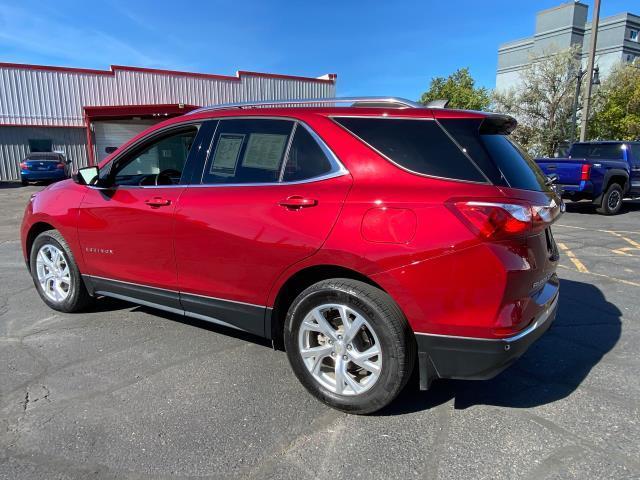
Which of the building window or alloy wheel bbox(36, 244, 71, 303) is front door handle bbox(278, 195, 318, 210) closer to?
alloy wheel bbox(36, 244, 71, 303)

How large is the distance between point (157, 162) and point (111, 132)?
2221cm

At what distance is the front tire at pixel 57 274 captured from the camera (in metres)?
4.29

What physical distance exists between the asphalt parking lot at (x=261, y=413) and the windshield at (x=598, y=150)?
405 inches

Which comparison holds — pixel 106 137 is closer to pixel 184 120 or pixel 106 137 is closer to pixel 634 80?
pixel 184 120

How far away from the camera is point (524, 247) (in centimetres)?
245

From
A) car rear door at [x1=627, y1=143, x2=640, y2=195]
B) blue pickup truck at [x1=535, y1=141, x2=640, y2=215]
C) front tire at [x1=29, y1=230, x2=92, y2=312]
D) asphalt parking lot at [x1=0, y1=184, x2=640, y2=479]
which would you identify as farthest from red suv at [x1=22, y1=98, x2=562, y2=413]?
car rear door at [x1=627, y1=143, x2=640, y2=195]

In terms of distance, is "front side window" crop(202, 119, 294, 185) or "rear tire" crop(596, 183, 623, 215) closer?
"front side window" crop(202, 119, 294, 185)

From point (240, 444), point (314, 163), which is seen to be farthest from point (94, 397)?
point (314, 163)

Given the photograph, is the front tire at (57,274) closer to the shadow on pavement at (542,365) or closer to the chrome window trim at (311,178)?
the shadow on pavement at (542,365)

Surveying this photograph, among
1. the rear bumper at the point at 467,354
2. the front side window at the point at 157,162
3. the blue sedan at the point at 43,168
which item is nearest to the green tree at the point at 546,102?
A: the blue sedan at the point at 43,168

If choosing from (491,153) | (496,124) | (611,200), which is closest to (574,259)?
(496,124)

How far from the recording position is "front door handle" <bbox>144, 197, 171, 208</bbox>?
136 inches

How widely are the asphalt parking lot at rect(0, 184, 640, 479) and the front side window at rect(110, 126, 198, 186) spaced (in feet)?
4.24

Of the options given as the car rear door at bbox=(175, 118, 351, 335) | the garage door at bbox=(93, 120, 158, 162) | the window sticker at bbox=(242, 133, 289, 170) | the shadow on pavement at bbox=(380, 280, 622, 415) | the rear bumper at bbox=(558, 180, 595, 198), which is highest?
the garage door at bbox=(93, 120, 158, 162)
